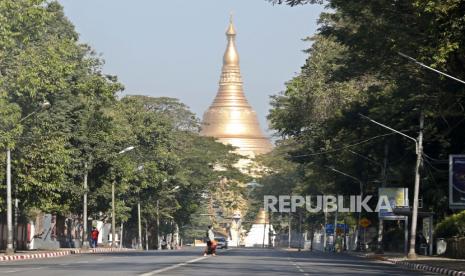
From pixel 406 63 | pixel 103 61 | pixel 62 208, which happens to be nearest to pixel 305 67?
pixel 103 61

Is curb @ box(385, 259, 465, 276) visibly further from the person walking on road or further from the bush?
the person walking on road

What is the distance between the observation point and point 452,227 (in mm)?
61406

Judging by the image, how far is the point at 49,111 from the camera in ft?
203

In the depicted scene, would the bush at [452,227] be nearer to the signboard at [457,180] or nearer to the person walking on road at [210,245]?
the signboard at [457,180]

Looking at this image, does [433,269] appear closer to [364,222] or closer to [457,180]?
[457,180]

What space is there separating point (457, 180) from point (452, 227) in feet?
55.3

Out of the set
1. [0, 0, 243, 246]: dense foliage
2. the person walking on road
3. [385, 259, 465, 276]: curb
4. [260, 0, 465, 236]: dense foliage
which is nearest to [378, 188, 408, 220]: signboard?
[260, 0, 465, 236]: dense foliage

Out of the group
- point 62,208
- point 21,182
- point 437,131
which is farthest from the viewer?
point 62,208

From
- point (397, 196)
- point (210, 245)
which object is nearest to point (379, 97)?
point (397, 196)

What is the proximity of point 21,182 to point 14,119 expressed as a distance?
22.9 feet

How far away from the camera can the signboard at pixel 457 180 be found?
1762 inches

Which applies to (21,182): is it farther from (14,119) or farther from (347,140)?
(347,140)

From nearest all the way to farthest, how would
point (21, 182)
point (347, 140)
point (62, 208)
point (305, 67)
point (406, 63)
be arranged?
point (406, 63)
point (21, 182)
point (62, 208)
point (347, 140)
point (305, 67)

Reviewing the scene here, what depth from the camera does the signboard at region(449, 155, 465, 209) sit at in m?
44.8
